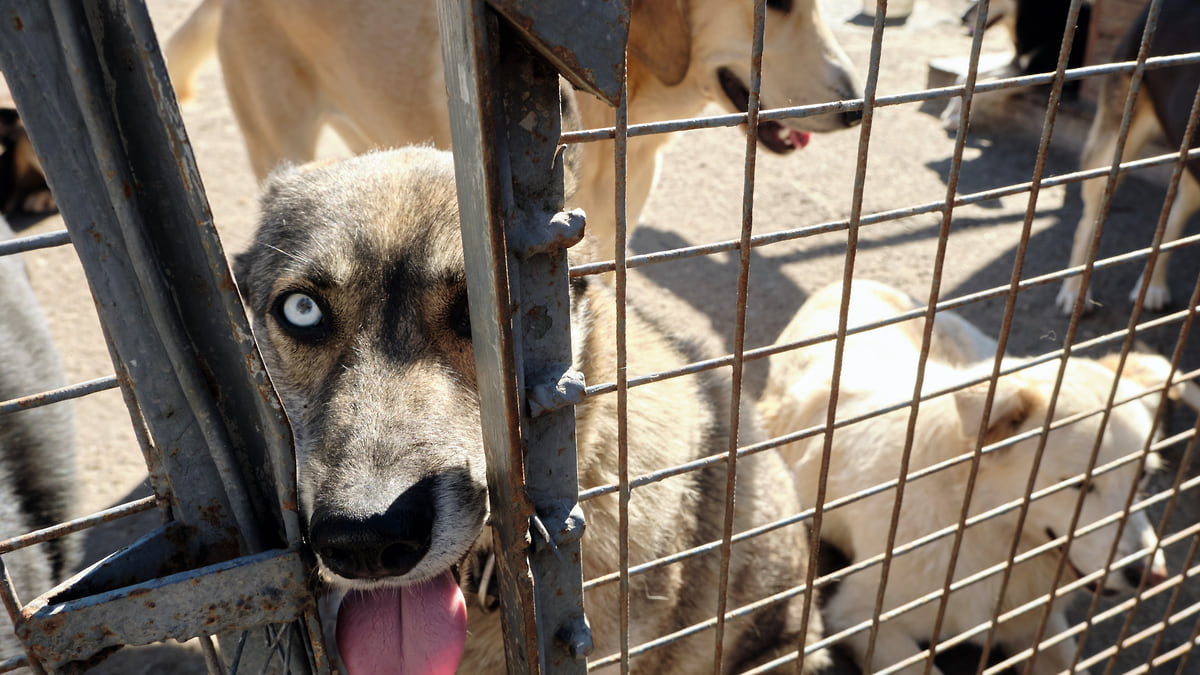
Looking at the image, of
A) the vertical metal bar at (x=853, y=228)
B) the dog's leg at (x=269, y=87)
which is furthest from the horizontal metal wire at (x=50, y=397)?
the dog's leg at (x=269, y=87)

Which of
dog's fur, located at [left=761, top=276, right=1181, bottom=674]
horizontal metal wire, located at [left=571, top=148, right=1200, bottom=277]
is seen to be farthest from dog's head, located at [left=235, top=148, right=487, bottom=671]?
dog's fur, located at [left=761, top=276, right=1181, bottom=674]

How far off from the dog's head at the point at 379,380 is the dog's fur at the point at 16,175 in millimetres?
4490

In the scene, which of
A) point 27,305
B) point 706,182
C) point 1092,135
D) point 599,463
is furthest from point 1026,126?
point 27,305

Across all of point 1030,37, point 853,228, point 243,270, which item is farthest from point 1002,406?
point 1030,37

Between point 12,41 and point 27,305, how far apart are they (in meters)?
2.02

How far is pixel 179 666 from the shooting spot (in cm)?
246

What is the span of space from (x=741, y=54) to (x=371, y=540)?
2.42 meters

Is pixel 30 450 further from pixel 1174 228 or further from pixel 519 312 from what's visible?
pixel 1174 228

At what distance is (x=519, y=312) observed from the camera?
937mm

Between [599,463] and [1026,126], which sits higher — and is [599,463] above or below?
above

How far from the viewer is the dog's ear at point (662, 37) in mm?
2986

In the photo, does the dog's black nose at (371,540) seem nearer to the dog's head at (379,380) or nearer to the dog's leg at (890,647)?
the dog's head at (379,380)

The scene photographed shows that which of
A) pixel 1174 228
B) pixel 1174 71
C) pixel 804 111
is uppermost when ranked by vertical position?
pixel 804 111

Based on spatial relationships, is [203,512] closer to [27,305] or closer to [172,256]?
[172,256]
